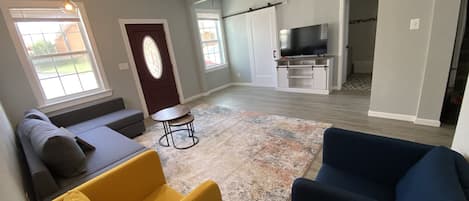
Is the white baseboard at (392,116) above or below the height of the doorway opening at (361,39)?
below

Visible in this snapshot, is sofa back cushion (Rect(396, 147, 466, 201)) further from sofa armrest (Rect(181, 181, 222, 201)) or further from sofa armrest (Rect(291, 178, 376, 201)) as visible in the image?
sofa armrest (Rect(181, 181, 222, 201))

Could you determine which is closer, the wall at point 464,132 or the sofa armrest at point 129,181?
the wall at point 464,132

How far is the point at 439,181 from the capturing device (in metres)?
0.89

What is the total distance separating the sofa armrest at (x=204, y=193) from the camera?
1.02m

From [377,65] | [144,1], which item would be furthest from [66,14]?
[377,65]

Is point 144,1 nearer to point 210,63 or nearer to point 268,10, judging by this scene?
point 210,63

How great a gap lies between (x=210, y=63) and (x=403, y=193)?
540 centimetres

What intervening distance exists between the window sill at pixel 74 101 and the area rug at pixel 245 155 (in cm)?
110

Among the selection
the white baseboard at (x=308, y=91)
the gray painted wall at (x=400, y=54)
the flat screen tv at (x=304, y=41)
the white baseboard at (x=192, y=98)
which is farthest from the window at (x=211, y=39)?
the gray painted wall at (x=400, y=54)

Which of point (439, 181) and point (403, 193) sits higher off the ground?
point (439, 181)

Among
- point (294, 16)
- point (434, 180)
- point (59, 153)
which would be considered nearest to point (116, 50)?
point (59, 153)

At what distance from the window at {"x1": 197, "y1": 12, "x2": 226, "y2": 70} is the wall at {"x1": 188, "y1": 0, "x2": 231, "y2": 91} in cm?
18

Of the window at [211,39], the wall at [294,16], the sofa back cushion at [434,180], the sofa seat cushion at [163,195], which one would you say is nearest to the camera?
the sofa back cushion at [434,180]

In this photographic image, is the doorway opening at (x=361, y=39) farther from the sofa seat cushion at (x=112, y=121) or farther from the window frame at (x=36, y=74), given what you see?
the window frame at (x=36, y=74)
